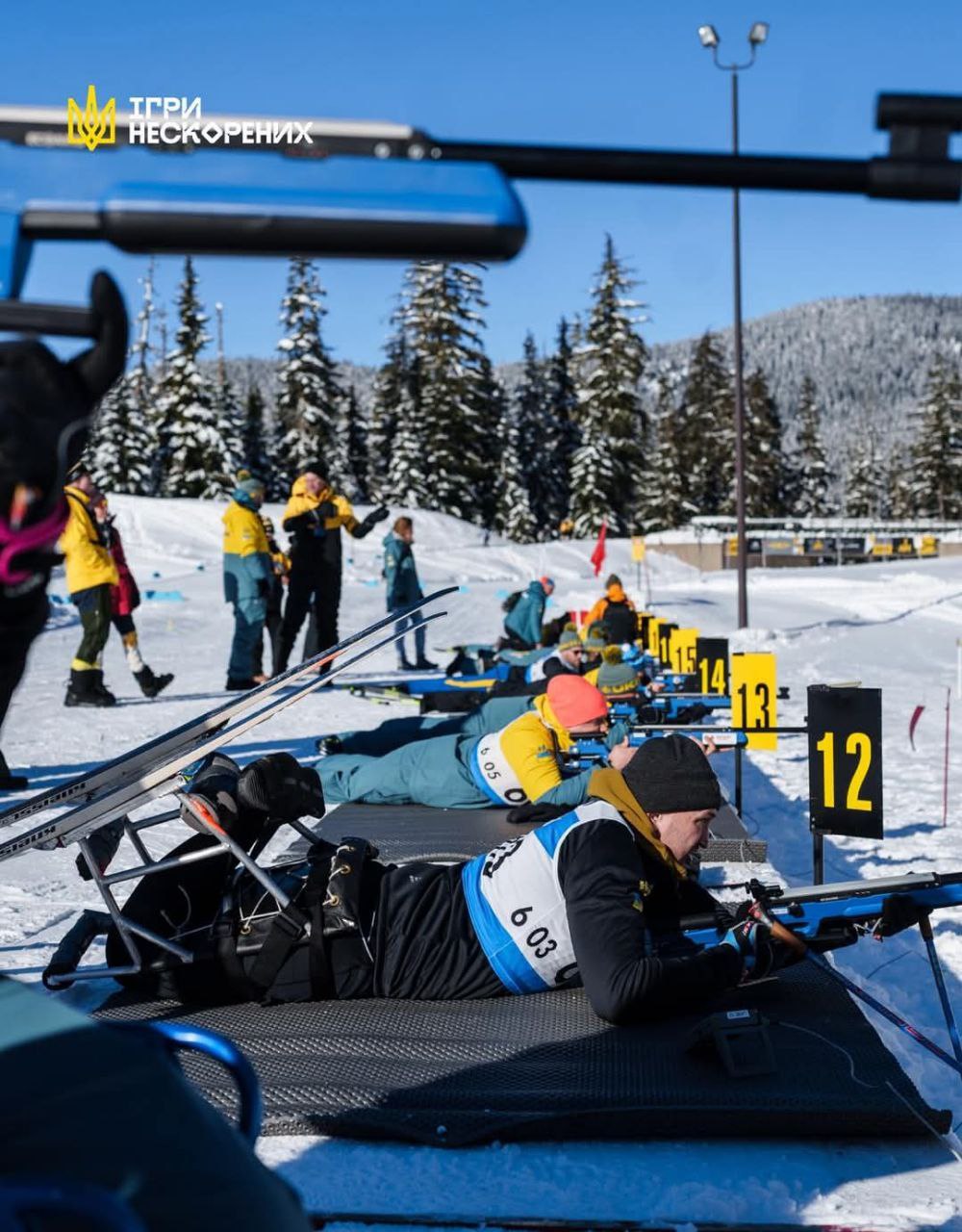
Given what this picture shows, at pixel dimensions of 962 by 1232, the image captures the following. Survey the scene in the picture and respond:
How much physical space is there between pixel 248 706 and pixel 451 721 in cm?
490

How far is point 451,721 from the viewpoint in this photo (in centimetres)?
791

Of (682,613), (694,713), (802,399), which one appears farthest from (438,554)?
(802,399)

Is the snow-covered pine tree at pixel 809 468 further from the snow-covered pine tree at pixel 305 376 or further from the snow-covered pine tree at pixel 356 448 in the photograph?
the snow-covered pine tree at pixel 305 376

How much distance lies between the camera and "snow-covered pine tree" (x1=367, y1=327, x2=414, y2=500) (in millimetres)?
52500

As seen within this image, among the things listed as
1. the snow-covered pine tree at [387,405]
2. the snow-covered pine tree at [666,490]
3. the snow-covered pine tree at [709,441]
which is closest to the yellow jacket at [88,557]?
the snow-covered pine tree at [387,405]

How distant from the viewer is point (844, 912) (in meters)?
3.21

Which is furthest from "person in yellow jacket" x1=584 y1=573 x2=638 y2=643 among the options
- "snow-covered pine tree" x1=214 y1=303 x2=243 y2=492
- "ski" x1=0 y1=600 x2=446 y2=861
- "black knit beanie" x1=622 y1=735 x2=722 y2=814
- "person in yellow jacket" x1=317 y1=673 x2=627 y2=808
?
"snow-covered pine tree" x1=214 y1=303 x2=243 y2=492

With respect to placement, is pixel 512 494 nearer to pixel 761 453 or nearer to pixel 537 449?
pixel 537 449

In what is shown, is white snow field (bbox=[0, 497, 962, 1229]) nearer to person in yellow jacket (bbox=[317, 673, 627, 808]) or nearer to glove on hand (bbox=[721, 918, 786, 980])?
glove on hand (bbox=[721, 918, 786, 980])

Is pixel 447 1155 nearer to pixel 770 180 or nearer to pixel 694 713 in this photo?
pixel 770 180

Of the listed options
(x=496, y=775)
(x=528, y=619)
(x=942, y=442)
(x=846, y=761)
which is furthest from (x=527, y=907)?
(x=942, y=442)

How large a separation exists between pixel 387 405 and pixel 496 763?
50.5m

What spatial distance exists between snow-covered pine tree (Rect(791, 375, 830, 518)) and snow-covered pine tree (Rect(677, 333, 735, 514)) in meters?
14.0

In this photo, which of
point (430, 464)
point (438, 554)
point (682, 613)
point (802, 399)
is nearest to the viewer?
point (682, 613)
